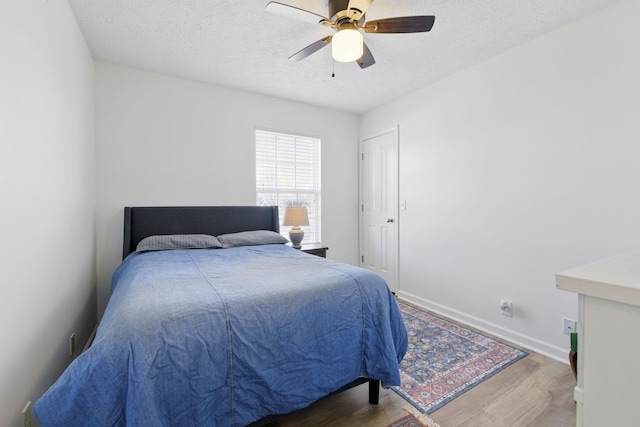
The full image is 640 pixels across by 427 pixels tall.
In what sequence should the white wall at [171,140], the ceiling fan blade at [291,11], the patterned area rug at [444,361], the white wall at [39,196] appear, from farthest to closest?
the white wall at [171,140]
the patterned area rug at [444,361]
the ceiling fan blade at [291,11]
the white wall at [39,196]

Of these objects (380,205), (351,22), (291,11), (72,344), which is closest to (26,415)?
(72,344)

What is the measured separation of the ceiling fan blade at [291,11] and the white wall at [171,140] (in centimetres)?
182

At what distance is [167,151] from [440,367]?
3210 mm

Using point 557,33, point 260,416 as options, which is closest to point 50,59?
point 260,416

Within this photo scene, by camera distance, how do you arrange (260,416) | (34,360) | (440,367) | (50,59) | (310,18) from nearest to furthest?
(260,416) → (34,360) → (50,59) → (310,18) → (440,367)

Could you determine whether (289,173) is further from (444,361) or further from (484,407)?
(484,407)

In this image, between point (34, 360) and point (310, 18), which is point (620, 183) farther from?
point (34, 360)

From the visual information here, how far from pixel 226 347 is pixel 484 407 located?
1.57 m

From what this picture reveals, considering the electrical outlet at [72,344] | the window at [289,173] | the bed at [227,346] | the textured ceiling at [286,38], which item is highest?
the textured ceiling at [286,38]

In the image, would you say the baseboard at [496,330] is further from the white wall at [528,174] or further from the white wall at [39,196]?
the white wall at [39,196]

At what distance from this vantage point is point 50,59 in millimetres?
1613

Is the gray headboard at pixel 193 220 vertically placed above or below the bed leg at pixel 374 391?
above

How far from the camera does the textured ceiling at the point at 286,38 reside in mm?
1998

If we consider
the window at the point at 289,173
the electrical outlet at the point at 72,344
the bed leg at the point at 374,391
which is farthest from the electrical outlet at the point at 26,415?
the window at the point at 289,173
